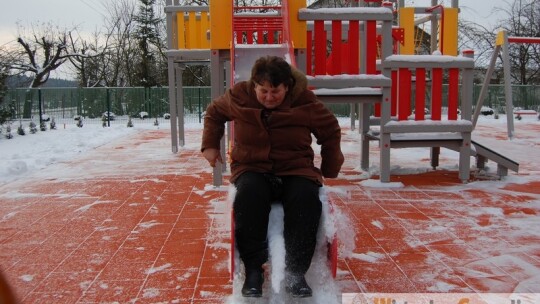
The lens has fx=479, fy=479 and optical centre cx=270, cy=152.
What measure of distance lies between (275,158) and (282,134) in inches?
5.5

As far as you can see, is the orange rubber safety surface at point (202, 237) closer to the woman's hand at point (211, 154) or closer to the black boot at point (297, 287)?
the black boot at point (297, 287)

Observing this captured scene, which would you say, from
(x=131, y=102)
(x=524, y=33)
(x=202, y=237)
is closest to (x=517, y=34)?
(x=524, y=33)

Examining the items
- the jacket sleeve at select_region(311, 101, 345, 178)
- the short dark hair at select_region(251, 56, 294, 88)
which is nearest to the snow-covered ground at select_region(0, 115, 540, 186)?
the jacket sleeve at select_region(311, 101, 345, 178)

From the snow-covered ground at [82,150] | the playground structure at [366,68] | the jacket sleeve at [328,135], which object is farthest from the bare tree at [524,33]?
the jacket sleeve at [328,135]

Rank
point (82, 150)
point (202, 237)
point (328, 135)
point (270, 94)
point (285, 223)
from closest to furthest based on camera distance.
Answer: point (285, 223), point (270, 94), point (328, 135), point (202, 237), point (82, 150)

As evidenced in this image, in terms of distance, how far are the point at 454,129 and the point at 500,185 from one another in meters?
0.82

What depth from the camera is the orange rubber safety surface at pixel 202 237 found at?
277 cm

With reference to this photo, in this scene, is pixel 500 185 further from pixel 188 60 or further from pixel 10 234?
pixel 188 60

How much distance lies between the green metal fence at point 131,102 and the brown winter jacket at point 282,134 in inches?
638

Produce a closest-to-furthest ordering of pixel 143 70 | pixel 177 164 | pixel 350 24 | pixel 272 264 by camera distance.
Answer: pixel 272 264
pixel 350 24
pixel 177 164
pixel 143 70

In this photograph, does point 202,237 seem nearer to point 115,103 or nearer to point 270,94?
point 270,94

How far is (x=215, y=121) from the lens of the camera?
2.90m

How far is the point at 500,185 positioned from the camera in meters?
5.52

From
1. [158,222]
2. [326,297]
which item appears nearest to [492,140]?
[158,222]
